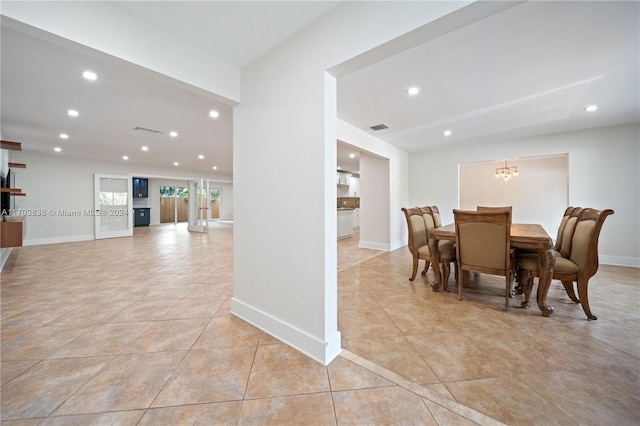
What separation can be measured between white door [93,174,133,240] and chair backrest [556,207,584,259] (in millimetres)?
10267

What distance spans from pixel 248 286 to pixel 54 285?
3.08 m

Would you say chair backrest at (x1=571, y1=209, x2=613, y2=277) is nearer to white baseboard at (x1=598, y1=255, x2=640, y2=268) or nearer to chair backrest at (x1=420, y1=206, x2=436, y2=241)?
chair backrest at (x1=420, y1=206, x2=436, y2=241)

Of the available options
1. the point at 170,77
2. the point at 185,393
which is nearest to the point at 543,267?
the point at 185,393

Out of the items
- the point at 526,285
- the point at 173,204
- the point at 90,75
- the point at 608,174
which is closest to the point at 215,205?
the point at 173,204

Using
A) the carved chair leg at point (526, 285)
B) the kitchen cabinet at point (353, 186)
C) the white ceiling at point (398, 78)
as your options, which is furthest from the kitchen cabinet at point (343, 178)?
the carved chair leg at point (526, 285)

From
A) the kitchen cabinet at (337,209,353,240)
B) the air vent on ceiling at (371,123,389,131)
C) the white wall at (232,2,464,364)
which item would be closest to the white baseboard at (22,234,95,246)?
the kitchen cabinet at (337,209,353,240)

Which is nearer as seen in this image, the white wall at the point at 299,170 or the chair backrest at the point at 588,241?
the white wall at the point at 299,170

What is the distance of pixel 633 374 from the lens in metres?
1.50

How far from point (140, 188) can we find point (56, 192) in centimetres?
401

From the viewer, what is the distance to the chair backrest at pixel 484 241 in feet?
7.76

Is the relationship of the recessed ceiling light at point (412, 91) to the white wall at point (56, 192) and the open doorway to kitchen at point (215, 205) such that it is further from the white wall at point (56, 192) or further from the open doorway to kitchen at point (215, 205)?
the open doorway to kitchen at point (215, 205)

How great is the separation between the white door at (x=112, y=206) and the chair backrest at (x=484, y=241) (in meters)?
9.21

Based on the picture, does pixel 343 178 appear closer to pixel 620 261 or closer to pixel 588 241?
pixel 620 261

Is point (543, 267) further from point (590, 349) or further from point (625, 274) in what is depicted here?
point (625, 274)
